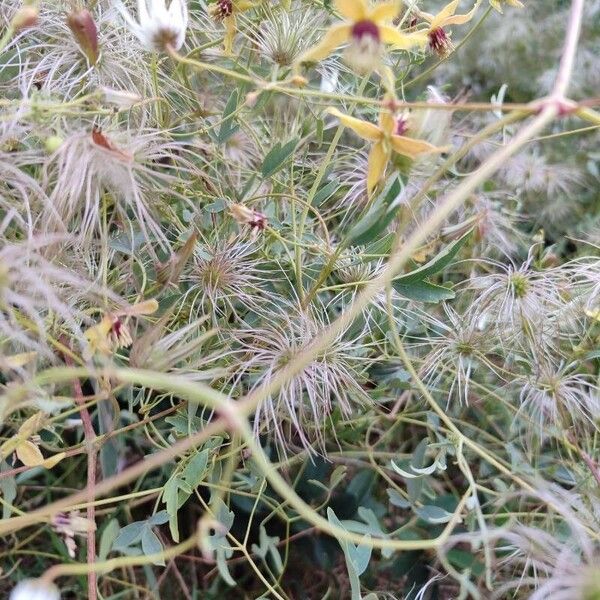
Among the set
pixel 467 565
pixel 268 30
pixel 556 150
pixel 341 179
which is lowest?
pixel 467 565

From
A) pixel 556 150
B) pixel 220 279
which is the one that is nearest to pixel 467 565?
pixel 220 279

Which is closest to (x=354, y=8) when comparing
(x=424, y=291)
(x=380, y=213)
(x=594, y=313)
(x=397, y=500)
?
(x=380, y=213)

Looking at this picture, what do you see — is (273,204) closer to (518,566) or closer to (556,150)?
(518,566)

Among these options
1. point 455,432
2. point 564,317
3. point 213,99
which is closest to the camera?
point 455,432

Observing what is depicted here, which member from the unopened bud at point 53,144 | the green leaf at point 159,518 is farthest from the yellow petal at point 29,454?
the unopened bud at point 53,144

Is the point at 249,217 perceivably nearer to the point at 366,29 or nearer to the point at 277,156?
the point at 277,156

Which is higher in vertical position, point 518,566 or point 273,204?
point 273,204
